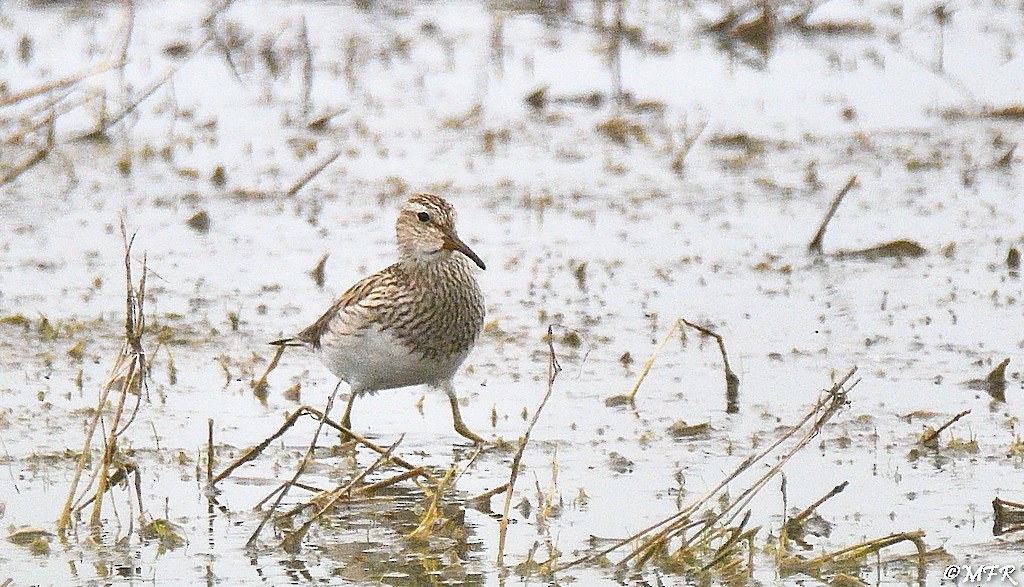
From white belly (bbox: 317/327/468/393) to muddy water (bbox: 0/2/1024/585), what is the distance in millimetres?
349

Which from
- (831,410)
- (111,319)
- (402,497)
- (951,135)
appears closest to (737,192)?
(951,135)

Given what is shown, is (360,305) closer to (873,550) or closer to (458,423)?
(458,423)

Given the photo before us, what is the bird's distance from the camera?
331 inches

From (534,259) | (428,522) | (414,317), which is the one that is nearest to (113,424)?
(428,522)

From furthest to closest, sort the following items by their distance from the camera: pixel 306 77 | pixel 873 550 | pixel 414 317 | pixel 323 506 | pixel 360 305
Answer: pixel 306 77, pixel 360 305, pixel 414 317, pixel 323 506, pixel 873 550

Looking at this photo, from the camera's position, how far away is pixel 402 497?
7.72m

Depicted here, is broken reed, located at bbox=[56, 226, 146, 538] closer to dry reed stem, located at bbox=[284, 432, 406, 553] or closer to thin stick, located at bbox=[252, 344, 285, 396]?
dry reed stem, located at bbox=[284, 432, 406, 553]

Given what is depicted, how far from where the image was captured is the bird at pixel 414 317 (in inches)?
331

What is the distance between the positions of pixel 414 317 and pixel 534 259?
11.2 ft

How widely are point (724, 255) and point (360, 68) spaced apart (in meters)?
6.35

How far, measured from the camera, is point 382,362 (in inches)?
331

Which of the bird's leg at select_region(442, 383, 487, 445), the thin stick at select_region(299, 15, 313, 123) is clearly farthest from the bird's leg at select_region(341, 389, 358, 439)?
the thin stick at select_region(299, 15, 313, 123)

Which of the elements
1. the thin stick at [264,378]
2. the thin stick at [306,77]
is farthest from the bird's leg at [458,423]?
the thin stick at [306,77]

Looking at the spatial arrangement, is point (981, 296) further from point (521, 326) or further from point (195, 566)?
point (195, 566)
